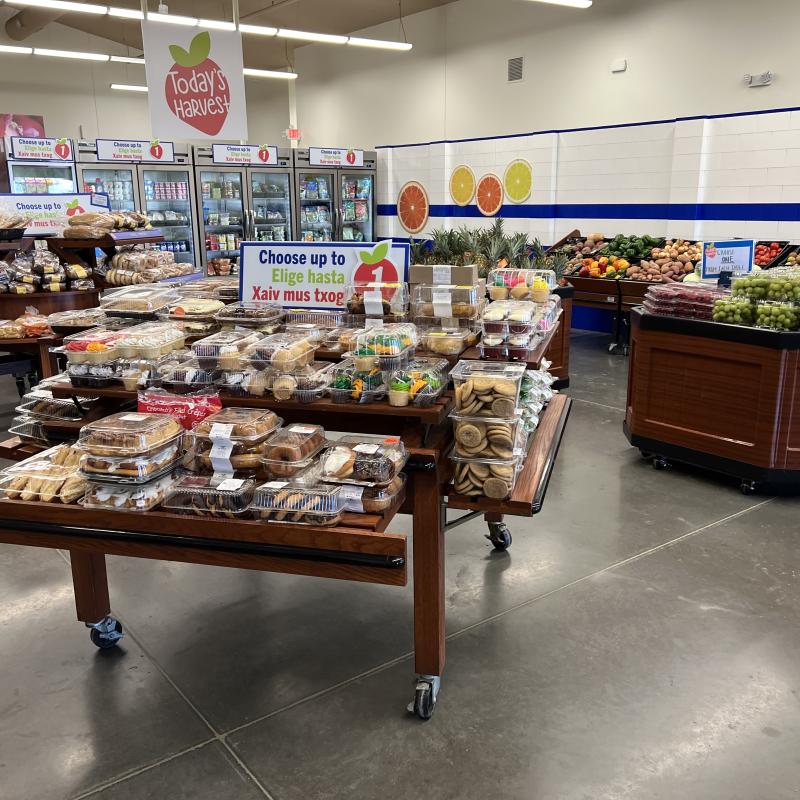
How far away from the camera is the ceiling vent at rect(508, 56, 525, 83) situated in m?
11.9

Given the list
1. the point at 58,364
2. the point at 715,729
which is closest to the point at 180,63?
the point at 58,364

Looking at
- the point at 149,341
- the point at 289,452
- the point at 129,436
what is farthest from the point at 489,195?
the point at 129,436

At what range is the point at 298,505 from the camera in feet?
6.41

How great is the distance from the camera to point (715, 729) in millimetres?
2303

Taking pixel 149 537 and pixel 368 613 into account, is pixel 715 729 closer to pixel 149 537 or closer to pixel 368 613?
pixel 368 613

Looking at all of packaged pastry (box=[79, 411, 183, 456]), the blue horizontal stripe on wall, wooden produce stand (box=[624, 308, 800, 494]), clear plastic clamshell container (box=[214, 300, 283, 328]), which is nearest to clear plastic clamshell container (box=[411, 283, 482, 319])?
clear plastic clamshell container (box=[214, 300, 283, 328])

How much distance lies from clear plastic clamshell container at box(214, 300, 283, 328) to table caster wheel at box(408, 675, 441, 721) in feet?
4.76

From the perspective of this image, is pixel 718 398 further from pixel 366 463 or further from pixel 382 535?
pixel 382 535

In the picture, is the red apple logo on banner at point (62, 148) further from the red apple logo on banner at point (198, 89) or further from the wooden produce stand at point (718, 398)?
the wooden produce stand at point (718, 398)

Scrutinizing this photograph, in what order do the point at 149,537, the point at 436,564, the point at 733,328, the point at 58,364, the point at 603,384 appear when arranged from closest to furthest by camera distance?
the point at 149,537
the point at 436,564
the point at 733,328
the point at 58,364
the point at 603,384

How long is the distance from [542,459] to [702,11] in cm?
903

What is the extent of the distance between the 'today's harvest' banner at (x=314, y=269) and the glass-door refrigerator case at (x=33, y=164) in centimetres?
806

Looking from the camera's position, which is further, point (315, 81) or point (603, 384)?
point (315, 81)

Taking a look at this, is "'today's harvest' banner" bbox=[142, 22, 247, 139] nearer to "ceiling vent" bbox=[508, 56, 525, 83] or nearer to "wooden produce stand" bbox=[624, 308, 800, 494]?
"wooden produce stand" bbox=[624, 308, 800, 494]
